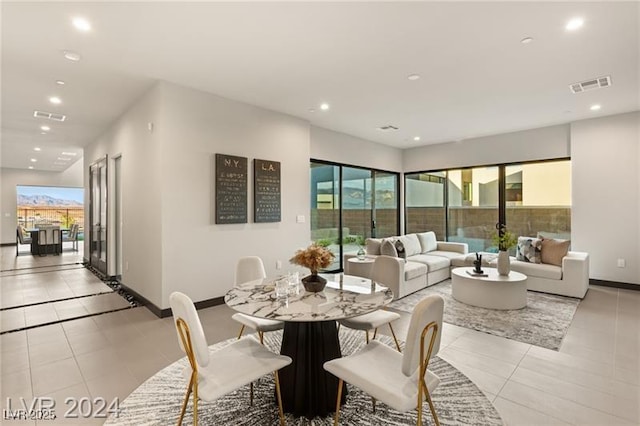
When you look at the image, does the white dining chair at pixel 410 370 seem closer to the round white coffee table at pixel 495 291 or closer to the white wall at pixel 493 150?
the round white coffee table at pixel 495 291

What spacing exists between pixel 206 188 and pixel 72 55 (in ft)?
6.31

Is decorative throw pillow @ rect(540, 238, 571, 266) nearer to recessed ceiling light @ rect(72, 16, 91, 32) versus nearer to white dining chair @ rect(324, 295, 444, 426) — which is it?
white dining chair @ rect(324, 295, 444, 426)

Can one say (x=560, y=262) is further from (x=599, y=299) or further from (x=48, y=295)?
(x=48, y=295)

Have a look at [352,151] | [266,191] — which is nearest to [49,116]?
[266,191]

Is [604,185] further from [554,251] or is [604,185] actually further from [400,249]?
[400,249]

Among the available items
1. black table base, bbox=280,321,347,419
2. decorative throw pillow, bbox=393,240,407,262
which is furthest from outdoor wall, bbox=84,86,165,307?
decorative throw pillow, bbox=393,240,407,262

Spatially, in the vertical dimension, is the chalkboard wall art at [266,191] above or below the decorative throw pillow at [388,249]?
above

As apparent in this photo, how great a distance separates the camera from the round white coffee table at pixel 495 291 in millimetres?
4207

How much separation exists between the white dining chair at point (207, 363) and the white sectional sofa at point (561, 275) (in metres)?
4.74

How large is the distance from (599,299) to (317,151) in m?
5.05

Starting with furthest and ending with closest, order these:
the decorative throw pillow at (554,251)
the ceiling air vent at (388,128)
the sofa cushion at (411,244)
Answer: the ceiling air vent at (388,128)
the sofa cushion at (411,244)
the decorative throw pillow at (554,251)

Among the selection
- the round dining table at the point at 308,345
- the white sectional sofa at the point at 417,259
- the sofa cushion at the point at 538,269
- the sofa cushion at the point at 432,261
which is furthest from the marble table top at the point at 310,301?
the sofa cushion at the point at 538,269

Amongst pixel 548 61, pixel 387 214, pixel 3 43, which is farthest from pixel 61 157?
pixel 548 61

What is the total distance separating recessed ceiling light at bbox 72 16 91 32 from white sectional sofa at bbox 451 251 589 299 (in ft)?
20.6
